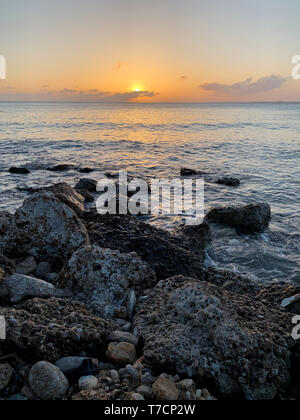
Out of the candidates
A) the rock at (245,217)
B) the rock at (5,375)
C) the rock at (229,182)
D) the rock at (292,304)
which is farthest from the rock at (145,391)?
the rock at (229,182)

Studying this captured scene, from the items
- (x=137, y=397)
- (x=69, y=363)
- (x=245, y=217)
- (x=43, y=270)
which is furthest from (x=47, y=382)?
(x=245, y=217)

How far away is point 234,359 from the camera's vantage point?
118 inches

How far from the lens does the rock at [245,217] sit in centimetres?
855

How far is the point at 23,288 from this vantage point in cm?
387

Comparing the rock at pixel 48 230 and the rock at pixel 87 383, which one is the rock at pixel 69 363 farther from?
the rock at pixel 48 230

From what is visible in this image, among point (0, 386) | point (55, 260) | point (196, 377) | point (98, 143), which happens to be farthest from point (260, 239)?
point (98, 143)

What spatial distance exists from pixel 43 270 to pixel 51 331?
2.11 metres

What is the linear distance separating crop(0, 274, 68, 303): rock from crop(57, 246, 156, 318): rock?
0.37 metres

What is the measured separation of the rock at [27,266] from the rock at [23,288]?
95cm

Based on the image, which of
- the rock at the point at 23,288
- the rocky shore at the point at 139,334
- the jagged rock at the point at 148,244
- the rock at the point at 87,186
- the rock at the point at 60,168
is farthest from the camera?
the rock at the point at 60,168

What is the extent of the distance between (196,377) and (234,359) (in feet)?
1.30

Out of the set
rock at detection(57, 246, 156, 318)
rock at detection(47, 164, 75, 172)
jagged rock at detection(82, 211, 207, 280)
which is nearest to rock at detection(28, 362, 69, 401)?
rock at detection(57, 246, 156, 318)

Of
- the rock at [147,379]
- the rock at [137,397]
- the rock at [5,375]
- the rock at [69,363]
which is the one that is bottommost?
the rock at [147,379]

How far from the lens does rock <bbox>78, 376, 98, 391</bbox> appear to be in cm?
266
